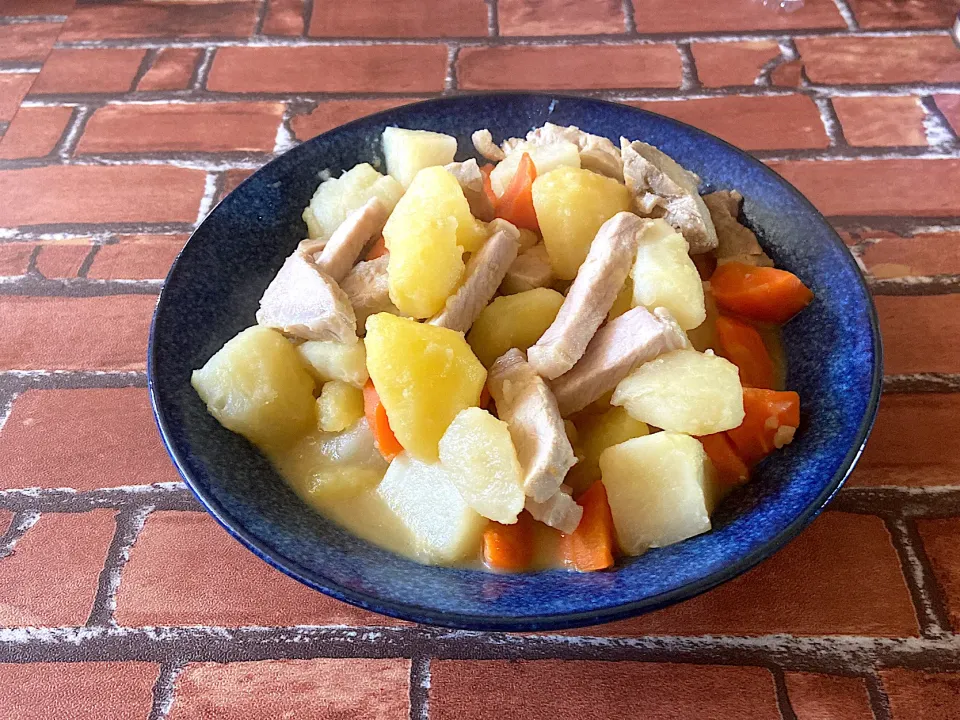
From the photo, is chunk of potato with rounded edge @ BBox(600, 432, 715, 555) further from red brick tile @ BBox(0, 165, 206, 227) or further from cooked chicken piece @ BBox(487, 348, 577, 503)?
red brick tile @ BBox(0, 165, 206, 227)

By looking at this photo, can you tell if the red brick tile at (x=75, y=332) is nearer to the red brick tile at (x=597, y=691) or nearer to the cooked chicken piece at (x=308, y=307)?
the cooked chicken piece at (x=308, y=307)

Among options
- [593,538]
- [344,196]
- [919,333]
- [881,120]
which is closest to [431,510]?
[593,538]

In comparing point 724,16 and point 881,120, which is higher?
point 724,16

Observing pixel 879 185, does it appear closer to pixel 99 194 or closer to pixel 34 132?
pixel 99 194

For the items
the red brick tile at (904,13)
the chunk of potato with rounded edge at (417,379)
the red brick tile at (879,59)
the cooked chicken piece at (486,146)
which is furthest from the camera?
the red brick tile at (904,13)

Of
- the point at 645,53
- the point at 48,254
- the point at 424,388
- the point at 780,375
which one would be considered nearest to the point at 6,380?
the point at 48,254

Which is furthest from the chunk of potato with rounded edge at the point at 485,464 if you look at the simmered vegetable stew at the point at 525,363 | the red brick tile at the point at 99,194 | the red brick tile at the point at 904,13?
the red brick tile at the point at 904,13
